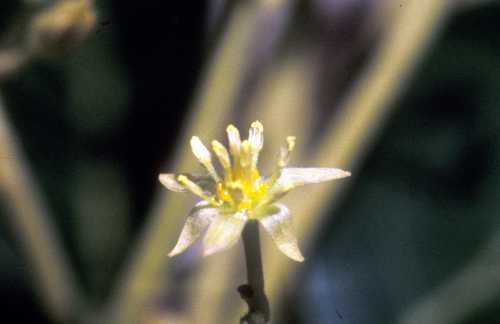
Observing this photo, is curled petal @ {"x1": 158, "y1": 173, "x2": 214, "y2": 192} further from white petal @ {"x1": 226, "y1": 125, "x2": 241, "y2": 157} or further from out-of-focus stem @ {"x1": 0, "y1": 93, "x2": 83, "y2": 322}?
out-of-focus stem @ {"x1": 0, "y1": 93, "x2": 83, "y2": 322}

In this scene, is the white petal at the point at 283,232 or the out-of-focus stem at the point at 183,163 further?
the out-of-focus stem at the point at 183,163

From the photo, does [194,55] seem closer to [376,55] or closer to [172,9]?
[172,9]

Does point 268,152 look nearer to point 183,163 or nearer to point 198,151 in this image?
point 183,163

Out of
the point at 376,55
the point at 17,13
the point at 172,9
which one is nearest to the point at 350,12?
the point at 376,55

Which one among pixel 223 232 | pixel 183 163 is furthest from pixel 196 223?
pixel 183 163

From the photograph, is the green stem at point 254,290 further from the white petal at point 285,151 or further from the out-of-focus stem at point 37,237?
the out-of-focus stem at point 37,237

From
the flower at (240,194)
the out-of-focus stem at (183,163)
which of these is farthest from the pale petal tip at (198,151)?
the out-of-focus stem at (183,163)

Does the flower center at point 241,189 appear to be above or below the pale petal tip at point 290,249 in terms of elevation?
above
